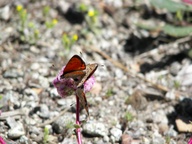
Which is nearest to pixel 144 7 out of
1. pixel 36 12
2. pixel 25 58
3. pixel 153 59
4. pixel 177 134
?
pixel 153 59

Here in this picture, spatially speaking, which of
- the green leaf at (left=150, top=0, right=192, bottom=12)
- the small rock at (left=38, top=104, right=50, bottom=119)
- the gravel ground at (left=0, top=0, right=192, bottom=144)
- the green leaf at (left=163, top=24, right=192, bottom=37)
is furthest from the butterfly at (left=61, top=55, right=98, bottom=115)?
the green leaf at (left=150, top=0, right=192, bottom=12)

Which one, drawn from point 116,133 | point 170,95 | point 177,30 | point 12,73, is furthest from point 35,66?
point 177,30

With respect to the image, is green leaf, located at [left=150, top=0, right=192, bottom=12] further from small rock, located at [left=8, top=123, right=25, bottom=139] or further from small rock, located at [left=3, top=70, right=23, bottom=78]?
small rock, located at [left=8, top=123, right=25, bottom=139]

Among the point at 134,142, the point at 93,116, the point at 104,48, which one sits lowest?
the point at 134,142

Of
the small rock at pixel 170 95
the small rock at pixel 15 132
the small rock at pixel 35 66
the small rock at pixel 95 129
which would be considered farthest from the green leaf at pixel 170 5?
the small rock at pixel 15 132

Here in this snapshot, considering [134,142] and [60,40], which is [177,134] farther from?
[60,40]
